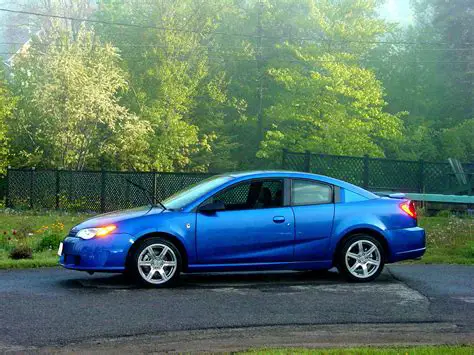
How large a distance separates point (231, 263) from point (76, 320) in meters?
3.00

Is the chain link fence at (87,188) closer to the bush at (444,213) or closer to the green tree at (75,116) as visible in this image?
the green tree at (75,116)

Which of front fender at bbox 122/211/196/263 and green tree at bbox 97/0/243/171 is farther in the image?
green tree at bbox 97/0/243/171

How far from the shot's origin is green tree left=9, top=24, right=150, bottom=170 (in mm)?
44125

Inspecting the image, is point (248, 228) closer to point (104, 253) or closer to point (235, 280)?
point (235, 280)

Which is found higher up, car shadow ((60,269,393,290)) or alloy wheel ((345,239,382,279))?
alloy wheel ((345,239,382,279))

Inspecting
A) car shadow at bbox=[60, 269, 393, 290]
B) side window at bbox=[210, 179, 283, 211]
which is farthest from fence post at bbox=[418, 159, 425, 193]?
side window at bbox=[210, 179, 283, 211]

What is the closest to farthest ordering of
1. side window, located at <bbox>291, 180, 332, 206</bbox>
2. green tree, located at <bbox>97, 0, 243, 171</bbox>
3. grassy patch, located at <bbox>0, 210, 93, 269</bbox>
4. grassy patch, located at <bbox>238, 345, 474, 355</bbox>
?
grassy patch, located at <bbox>238, 345, 474, 355</bbox>, side window, located at <bbox>291, 180, 332, 206</bbox>, grassy patch, located at <bbox>0, 210, 93, 269</bbox>, green tree, located at <bbox>97, 0, 243, 171</bbox>

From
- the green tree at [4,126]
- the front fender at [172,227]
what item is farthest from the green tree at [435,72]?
the front fender at [172,227]

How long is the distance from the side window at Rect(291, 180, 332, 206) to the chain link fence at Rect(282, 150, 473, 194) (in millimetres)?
15768

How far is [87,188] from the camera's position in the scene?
35.2 meters

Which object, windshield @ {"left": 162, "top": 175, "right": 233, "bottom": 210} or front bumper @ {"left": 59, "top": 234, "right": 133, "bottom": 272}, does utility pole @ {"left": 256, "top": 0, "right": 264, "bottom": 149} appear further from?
front bumper @ {"left": 59, "top": 234, "right": 133, "bottom": 272}

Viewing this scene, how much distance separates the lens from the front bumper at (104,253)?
440 inches

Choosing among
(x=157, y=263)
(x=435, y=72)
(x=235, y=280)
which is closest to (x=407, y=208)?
(x=235, y=280)

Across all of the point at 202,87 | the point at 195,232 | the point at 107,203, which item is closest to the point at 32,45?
the point at 202,87
